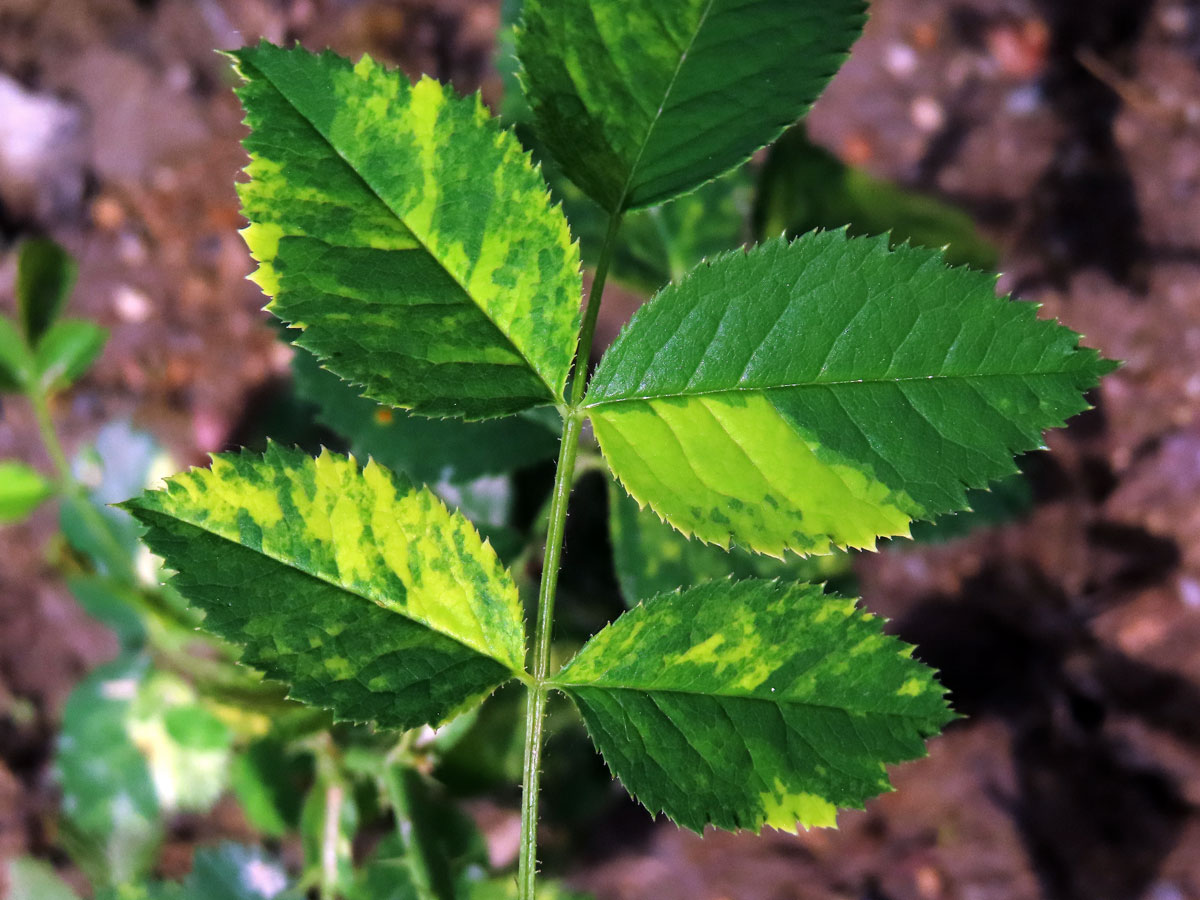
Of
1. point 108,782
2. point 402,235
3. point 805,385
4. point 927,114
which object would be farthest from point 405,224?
point 927,114

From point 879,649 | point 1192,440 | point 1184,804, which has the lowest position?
point 1184,804

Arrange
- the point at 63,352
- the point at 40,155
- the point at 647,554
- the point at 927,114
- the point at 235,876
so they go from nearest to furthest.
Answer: the point at 647,554 → the point at 235,876 → the point at 63,352 → the point at 927,114 → the point at 40,155

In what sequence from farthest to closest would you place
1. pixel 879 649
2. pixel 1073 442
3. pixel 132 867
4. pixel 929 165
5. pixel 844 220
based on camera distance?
pixel 929 165
pixel 1073 442
pixel 132 867
pixel 844 220
pixel 879 649

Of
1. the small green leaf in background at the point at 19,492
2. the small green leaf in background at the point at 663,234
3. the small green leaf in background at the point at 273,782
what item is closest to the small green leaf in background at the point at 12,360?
the small green leaf in background at the point at 19,492

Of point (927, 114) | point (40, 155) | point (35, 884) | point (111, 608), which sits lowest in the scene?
point (35, 884)

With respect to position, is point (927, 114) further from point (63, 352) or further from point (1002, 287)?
point (63, 352)

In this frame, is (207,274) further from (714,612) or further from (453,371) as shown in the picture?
(714,612)

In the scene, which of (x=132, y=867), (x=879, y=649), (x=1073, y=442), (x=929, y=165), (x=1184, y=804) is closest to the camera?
(x=879, y=649)

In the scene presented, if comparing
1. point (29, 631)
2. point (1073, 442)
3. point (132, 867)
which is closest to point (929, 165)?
point (1073, 442)
